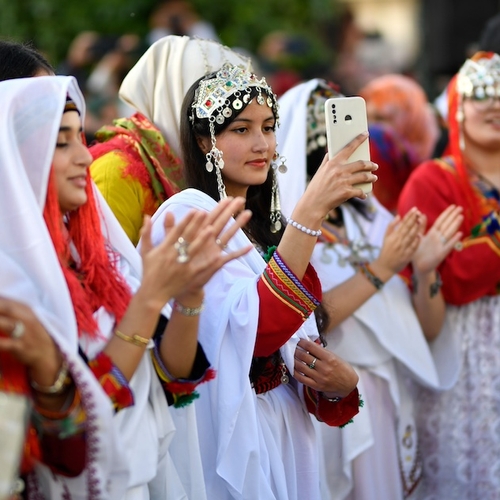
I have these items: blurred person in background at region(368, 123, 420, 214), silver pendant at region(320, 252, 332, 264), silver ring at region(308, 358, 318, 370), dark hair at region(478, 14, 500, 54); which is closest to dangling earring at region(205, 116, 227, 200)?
silver ring at region(308, 358, 318, 370)

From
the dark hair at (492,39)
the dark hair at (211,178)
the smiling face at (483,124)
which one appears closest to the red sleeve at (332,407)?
the dark hair at (211,178)

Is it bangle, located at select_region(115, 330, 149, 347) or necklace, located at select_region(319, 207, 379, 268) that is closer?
bangle, located at select_region(115, 330, 149, 347)

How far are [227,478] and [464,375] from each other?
1.81 meters

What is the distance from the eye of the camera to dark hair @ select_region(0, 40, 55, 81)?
284 cm

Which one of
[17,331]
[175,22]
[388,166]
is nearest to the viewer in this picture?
[17,331]

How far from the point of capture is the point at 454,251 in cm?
416

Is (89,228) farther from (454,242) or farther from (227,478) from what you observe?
(454,242)

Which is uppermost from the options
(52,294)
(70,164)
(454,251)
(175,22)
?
(70,164)

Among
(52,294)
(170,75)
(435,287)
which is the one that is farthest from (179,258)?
(435,287)

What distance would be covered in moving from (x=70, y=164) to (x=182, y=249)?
0.38 metres

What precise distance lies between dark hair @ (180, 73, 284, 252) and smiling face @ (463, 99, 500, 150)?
1382 millimetres

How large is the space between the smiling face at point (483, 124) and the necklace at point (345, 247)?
2.37ft

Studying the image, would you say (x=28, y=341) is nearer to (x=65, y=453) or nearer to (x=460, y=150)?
(x=65, y=453)

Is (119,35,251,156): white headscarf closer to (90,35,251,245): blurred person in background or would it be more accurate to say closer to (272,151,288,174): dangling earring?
(90,35,251,245): blurred person in background
